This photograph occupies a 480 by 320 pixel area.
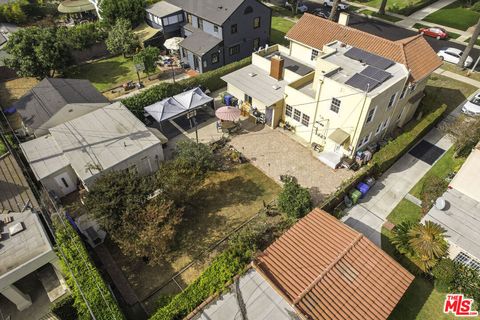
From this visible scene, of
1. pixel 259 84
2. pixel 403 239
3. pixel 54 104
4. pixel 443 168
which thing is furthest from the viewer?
pixel 259 84

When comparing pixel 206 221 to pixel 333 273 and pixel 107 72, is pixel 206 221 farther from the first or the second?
pixel 107 72

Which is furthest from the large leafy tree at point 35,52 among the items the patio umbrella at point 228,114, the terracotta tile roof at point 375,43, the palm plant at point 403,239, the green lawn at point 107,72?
the palm plant at point 403,239

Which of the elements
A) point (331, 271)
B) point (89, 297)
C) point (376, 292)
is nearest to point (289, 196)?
point (331, 271)

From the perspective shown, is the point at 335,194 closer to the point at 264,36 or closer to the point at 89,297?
the point at 89,297

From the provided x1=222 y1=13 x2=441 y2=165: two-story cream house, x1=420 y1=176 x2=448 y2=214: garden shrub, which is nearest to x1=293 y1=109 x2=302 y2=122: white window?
x1=222 y1=13 x2=441 y2=165: two-story cream house

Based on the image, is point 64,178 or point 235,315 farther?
point 64,178

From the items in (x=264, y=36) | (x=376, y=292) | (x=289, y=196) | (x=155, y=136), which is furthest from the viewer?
(x=264, y=36)

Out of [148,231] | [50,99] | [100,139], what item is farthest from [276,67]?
[50,99]
